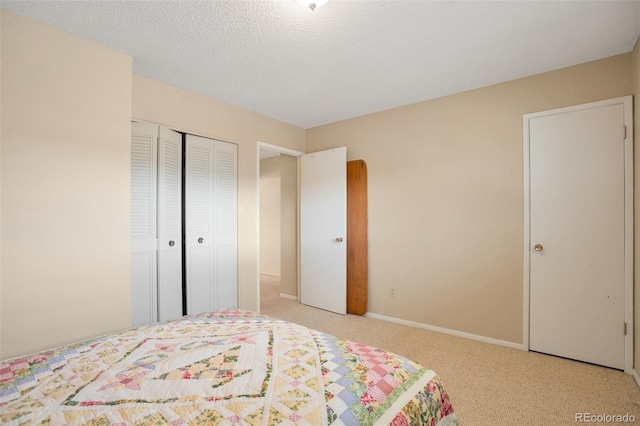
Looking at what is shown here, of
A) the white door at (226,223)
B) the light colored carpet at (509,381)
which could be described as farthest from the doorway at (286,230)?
the light colored carpet at (509,381)

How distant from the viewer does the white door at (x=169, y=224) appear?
2.74 m

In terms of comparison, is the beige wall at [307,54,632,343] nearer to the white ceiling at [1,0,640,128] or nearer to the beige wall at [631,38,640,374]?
the beige wall at [631,38,640,374]

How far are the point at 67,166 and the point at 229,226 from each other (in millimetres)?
1591

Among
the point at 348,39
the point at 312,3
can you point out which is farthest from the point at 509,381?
the point at 312,3

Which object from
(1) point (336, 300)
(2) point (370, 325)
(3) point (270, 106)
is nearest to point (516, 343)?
(2) point (370, 325)

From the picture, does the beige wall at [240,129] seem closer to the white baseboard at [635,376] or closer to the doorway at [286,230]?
the doorway at [286,230]

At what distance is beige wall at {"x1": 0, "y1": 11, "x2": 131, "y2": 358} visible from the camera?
68.9 inches

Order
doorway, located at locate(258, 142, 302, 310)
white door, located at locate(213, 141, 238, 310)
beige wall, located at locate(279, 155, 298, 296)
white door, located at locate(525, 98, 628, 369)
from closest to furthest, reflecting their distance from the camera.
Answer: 1. white door, located at locate(525, 98, 628, 369)
2. white door, located at locate(213, 141, 238, 310)
3. doorway, located at locate(258, 142, 302, 310)
4. beige wall, located at locate(279, 155, 298, 296)

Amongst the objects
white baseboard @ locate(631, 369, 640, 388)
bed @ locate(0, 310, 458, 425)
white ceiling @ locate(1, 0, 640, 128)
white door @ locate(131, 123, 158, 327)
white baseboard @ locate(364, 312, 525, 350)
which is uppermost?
white ceiling @ locate(1, 0, 640, 128)

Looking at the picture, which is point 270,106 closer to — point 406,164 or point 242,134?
point 242,134

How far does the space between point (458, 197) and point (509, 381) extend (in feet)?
5.41

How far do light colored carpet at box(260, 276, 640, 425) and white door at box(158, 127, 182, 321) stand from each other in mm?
1634

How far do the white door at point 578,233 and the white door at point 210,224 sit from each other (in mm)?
3007
